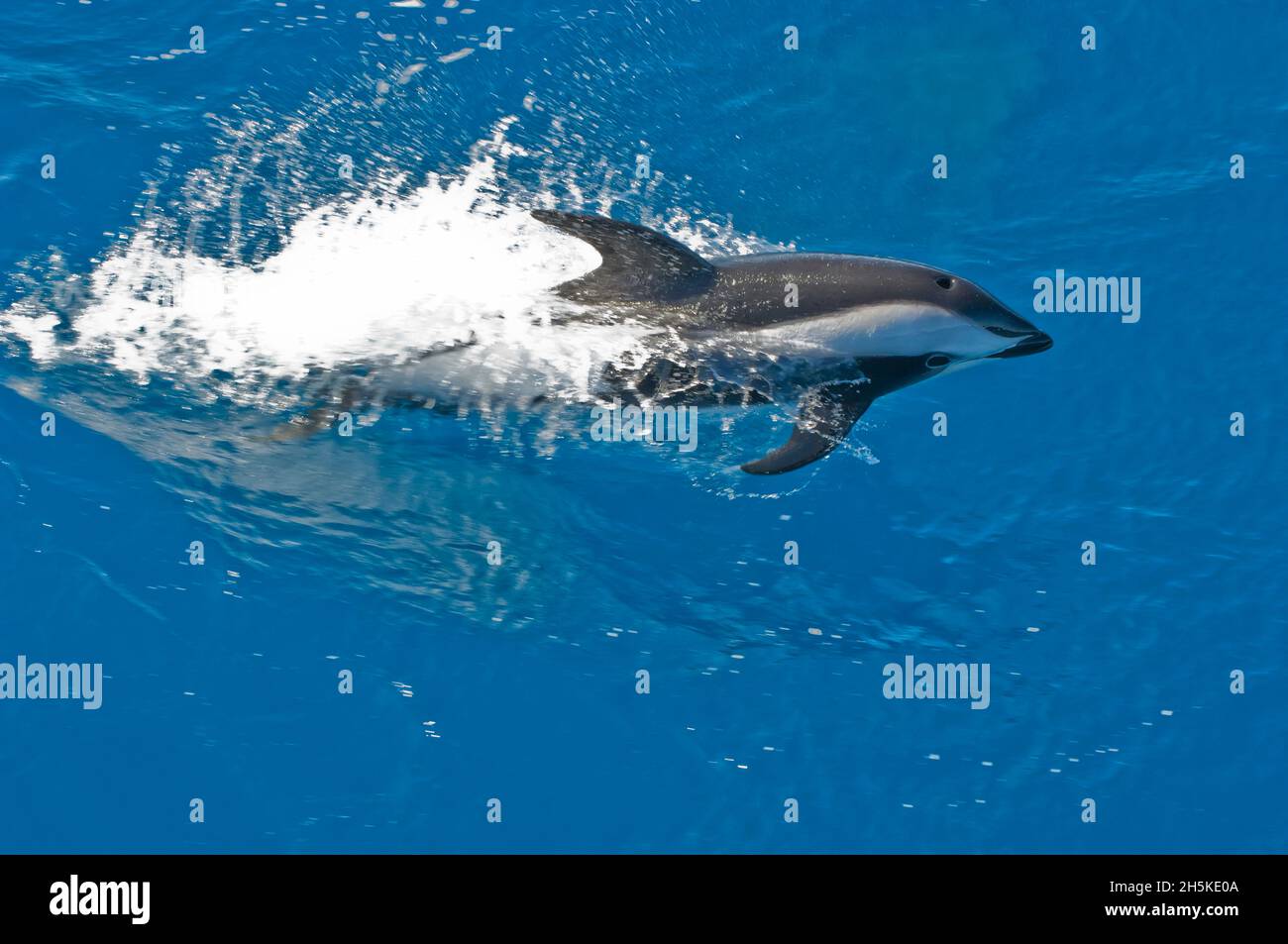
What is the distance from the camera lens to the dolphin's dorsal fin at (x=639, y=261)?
1119 centimetres

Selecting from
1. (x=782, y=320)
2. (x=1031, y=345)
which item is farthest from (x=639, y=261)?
(x=1031, y=345)

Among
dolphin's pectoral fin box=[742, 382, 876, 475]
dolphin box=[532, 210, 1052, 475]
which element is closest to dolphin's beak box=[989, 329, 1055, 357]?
dolphin box=[532, 210, 1052, 475]

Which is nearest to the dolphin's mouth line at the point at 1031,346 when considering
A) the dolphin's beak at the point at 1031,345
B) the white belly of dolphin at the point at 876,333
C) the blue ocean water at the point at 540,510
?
the dolphin's beak at the point at 1031,345

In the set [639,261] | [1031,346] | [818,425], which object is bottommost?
[818,425]

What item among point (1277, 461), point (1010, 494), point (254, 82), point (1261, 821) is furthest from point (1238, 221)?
point (254, 82)

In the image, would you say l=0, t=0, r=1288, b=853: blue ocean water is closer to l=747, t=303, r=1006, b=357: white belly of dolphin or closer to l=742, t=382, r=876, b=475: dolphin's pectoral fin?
l=742, t=382, r=876, b=475: dolphin's pectoral fin

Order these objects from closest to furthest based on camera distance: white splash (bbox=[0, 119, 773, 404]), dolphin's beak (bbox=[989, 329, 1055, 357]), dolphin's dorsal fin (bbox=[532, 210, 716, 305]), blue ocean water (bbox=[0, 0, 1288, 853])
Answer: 1. dolphin's dorsal fin (bbox=[532, 210, 716, 305])
2. blue ocean water (bbox=[0, 0, 1288, 853])
3. white splash (bbox=[0, 119, 773, 404])
4. dolphin's beak (bbox=[989, 329, 1055, 357])

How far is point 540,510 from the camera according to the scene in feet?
40.2

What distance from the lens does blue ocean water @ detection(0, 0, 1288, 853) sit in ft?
37.6

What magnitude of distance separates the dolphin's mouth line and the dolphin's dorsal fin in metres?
2.89

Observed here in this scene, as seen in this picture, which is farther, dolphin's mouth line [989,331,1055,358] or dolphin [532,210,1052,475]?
dolphin's mouth line [989,331,1055,358]

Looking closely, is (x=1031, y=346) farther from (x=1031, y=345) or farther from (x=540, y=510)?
(x=540, y=510)

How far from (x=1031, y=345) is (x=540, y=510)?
453cm

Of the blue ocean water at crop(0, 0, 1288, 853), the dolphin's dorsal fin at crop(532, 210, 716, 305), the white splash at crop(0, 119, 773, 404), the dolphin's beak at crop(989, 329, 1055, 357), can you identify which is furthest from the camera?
the dolphin's beak at crop(989, 329, 1055, 357)
